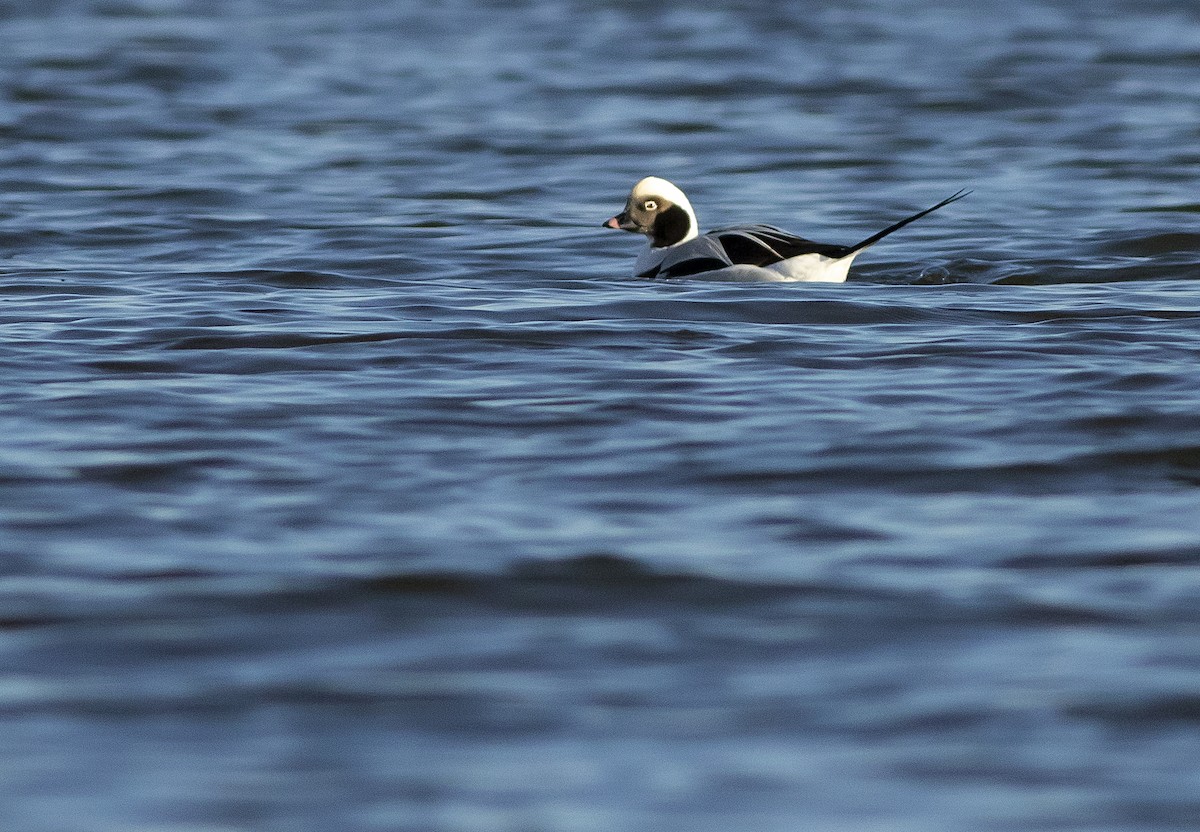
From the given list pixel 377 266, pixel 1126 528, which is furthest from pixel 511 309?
pixel 1126 528

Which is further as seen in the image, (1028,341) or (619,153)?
(619,153)

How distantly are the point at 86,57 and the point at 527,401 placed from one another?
50.3ft

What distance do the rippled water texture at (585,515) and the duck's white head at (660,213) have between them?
312mm

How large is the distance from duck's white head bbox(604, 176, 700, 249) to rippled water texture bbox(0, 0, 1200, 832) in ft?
1.02

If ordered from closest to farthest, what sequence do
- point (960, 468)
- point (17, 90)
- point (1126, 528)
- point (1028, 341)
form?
point (1126, 528)
point (960, 468)
point (1028, 341)
point (17, 90)

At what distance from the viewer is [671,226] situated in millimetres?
11086

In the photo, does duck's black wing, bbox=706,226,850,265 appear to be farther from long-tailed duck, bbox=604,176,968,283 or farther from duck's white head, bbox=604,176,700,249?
duck's white head, bbox=604,176,700,249

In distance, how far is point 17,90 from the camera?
18.9 metres

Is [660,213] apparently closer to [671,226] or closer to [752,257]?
[671,226]

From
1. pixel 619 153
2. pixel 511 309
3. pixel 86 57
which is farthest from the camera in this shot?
pixel 86 57

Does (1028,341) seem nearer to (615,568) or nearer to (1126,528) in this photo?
(1126,528)

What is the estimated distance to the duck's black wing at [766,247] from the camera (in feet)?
32.2

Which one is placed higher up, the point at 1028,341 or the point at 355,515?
the point at 355,515

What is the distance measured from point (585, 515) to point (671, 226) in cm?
568
